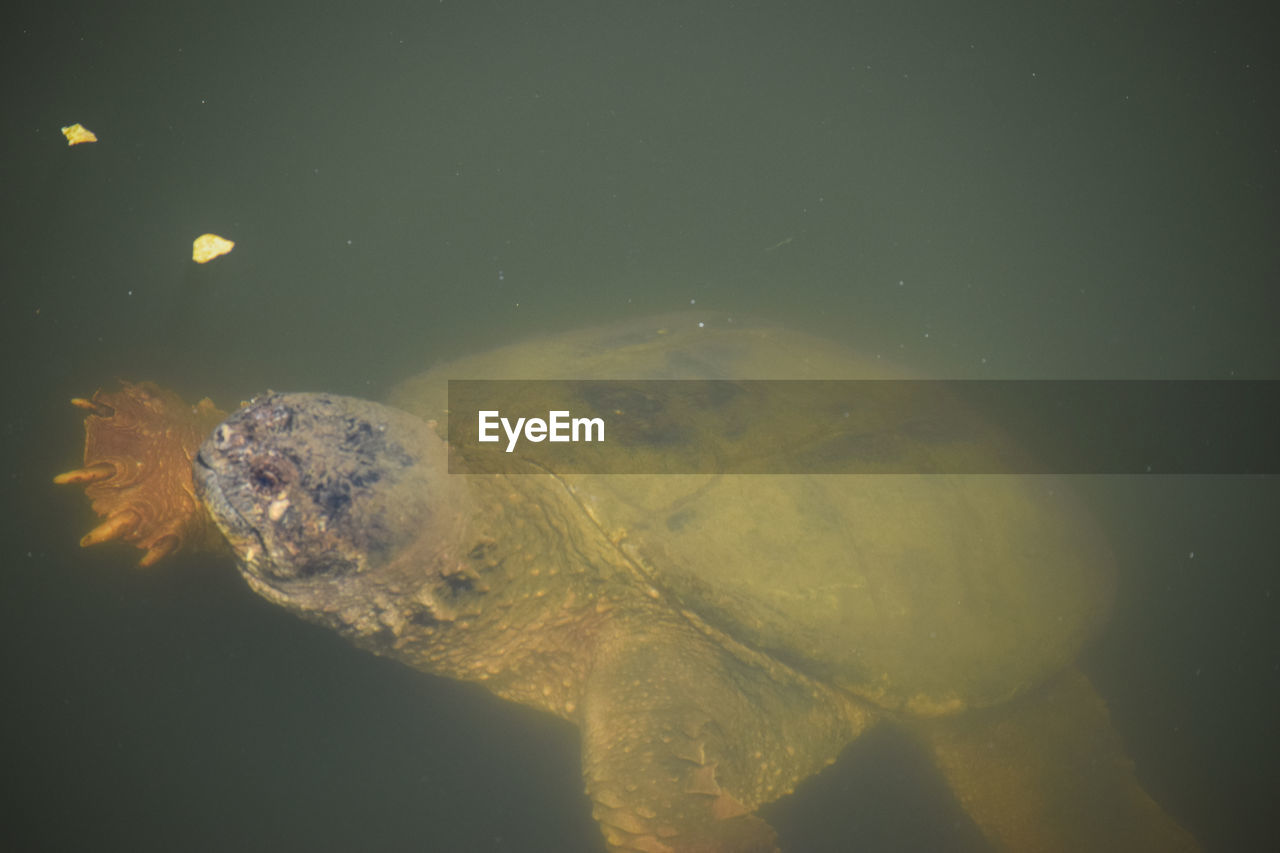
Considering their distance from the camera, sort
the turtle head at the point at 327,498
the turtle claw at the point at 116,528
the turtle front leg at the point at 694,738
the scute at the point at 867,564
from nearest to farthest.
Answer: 1. the turtle head at the point at 327,498
2. the turtle claw at the point at 116,528
3. the turtle front leg at the point at 694,738
4. the scute at the point at 867,564

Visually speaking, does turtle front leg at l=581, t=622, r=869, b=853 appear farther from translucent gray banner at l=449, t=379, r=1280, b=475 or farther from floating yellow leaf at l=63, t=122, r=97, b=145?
floating yellow leaf at l=63, t=122, r=97, b=145

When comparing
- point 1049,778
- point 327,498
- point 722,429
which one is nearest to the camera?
point 327,498

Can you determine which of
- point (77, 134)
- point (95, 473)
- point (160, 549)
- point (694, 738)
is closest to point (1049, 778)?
point (694, 738)

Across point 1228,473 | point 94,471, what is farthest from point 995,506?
point 1228,473

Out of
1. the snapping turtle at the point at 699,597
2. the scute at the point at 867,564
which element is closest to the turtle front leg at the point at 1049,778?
the snapping turtle at the point at 699,597

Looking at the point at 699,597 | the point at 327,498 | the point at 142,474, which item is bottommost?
the point at 699,597

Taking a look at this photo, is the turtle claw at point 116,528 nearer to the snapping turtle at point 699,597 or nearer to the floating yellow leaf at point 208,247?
the snapping turtle at point 699,597

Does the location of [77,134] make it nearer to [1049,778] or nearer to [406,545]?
[406,545]
